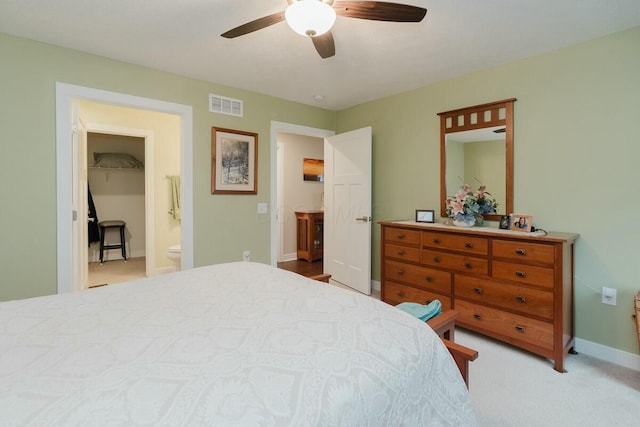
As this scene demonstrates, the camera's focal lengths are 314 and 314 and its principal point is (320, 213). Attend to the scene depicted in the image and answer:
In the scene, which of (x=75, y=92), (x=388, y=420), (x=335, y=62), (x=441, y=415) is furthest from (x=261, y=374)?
(x=75, y=92)

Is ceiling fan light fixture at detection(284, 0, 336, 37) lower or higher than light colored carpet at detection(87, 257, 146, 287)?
higher

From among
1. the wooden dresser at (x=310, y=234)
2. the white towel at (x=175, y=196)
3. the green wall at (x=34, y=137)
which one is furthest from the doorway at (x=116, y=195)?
the green wall at (x=34, y=137)

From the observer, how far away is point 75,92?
2.55 m

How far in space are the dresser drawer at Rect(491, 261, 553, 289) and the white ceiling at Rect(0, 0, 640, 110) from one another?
166 centimetres

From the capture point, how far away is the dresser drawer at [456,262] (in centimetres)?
250

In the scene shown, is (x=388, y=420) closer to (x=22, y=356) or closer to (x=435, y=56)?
(x=22, y=356)

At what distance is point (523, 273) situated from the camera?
89.2 inches

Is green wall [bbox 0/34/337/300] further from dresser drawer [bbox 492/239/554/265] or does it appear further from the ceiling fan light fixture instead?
dresser drawer [bbox 492/239/554/265]

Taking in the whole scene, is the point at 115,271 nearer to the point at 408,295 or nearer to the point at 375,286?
the point at 375,286

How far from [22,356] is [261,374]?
2.26 feet

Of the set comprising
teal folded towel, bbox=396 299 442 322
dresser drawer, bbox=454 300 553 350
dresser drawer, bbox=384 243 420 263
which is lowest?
dresser drawer, bbox=454 300 553 350

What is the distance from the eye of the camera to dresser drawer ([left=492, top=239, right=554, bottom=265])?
2.15m

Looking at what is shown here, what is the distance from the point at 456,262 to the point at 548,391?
1.03 m

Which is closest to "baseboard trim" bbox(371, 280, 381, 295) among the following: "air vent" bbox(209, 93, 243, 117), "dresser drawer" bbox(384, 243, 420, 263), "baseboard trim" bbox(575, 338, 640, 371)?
"dresser drawer" bbox(384, 243, 420, 263)
